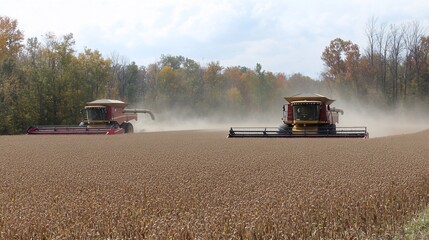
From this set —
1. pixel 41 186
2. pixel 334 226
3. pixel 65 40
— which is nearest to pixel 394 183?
pixel 334 226

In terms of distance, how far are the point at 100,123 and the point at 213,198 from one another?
25.5 metres

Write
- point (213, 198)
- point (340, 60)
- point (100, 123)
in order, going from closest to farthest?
point (213, 198) → point (100, 123) → point (340, 60)

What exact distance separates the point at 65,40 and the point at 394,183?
40908 millimetres

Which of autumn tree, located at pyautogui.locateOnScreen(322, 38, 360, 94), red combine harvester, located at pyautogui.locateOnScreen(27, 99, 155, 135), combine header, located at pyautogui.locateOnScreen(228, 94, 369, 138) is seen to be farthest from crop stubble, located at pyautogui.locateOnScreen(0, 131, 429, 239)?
autumn tree, located at pyautogui.locateOnScreen(322, 38, 360, 94)

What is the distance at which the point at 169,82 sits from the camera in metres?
68.7

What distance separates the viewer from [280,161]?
13.1 m

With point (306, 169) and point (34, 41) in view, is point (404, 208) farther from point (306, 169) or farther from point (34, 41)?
point (34, 41)

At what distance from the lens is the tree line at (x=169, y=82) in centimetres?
3962

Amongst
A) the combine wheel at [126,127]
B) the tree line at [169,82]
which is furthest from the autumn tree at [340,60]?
the combine wheel at [126,127]

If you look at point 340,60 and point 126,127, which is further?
point 340,60

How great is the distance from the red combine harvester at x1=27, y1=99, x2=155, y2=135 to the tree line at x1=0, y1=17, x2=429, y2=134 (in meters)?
7.21

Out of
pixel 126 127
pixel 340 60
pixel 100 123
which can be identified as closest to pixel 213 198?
pixel 100 123

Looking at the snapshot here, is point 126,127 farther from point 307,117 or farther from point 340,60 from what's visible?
point 340,60

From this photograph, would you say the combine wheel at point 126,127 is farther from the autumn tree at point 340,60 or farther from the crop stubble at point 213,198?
the autumn tree at point 340,60
